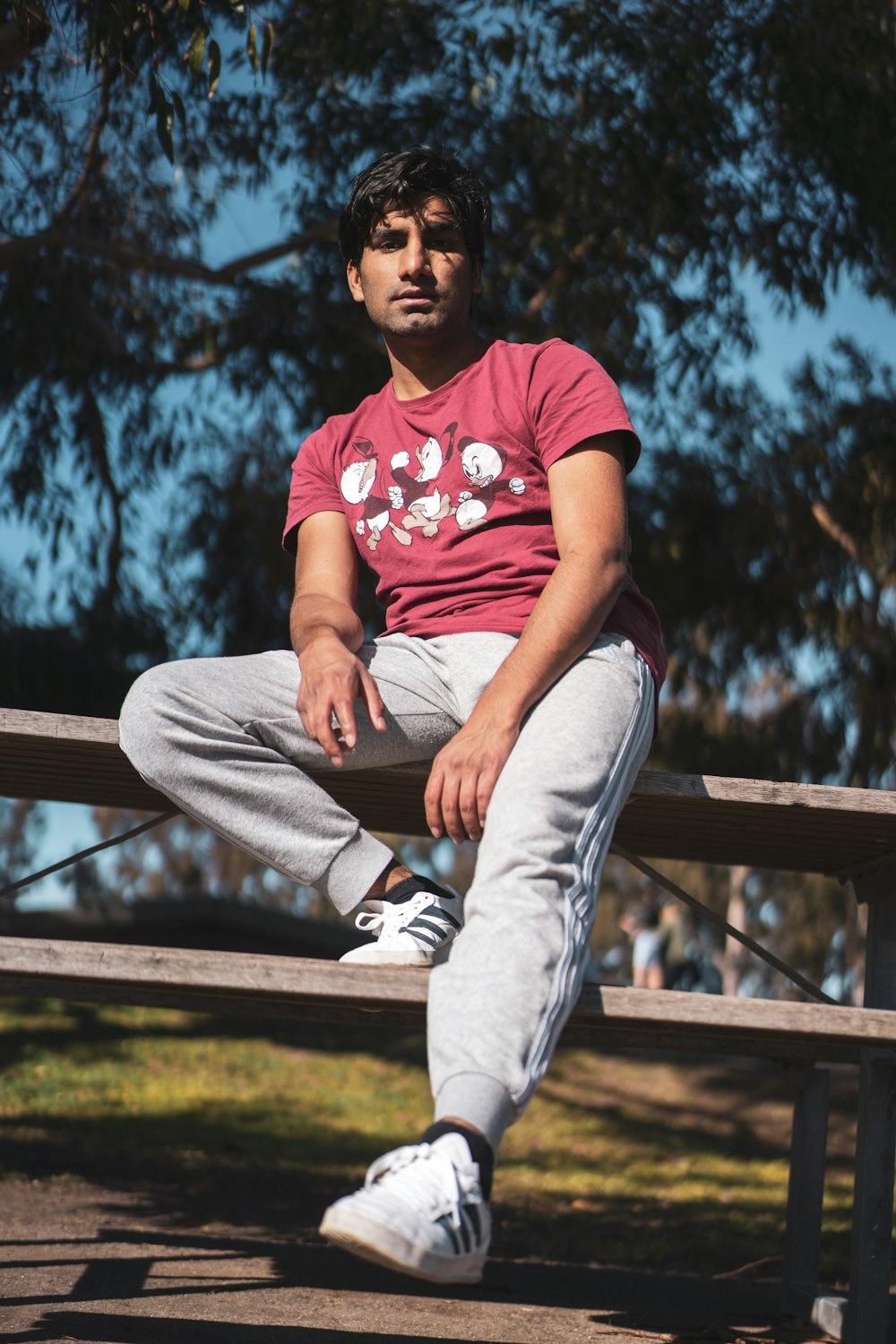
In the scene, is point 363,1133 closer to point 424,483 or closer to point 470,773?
point 424,483

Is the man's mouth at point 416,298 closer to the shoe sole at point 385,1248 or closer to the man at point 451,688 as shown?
the man at point 451,688

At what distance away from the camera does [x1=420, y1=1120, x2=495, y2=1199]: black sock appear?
186cm

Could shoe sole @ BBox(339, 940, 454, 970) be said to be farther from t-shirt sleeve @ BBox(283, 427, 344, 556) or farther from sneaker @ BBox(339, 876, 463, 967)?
t-shirt sleeve @ BBox(283, 427, 344, 556)

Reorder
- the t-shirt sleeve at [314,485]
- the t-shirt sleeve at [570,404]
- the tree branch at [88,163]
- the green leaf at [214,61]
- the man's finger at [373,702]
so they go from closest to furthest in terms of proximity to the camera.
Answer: the man's finger at [373,702]
the t-shirt sleeve at [570,404]
the t-shirt sleeve at [314,485]
the green leaf at [214,61]
the tree branch at [88,163]

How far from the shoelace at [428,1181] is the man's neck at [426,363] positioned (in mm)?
1637

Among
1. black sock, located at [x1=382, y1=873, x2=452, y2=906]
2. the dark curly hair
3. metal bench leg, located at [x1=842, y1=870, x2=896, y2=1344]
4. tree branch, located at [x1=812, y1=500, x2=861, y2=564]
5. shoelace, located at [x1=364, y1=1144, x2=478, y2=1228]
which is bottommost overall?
metal bench leg, located at [x1=842, y1=870, x2=896, y2=1344]

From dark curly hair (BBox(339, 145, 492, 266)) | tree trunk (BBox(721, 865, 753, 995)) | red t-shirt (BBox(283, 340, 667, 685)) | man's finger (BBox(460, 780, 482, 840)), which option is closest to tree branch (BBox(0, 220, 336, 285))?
dark curly hair (BBox(339, 145, 492, 266))

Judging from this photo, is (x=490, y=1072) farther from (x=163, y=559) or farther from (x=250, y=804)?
(x=163, y=559)

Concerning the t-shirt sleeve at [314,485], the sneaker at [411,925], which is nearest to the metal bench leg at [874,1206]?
the sneaker at [411,925]

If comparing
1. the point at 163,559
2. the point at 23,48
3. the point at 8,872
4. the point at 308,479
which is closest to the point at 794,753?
the point at 163,559

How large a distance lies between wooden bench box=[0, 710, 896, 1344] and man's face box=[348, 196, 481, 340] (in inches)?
36.2

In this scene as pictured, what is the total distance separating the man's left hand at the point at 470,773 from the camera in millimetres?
2285

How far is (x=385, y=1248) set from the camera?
1714mm

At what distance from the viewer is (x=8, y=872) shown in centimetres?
2825
